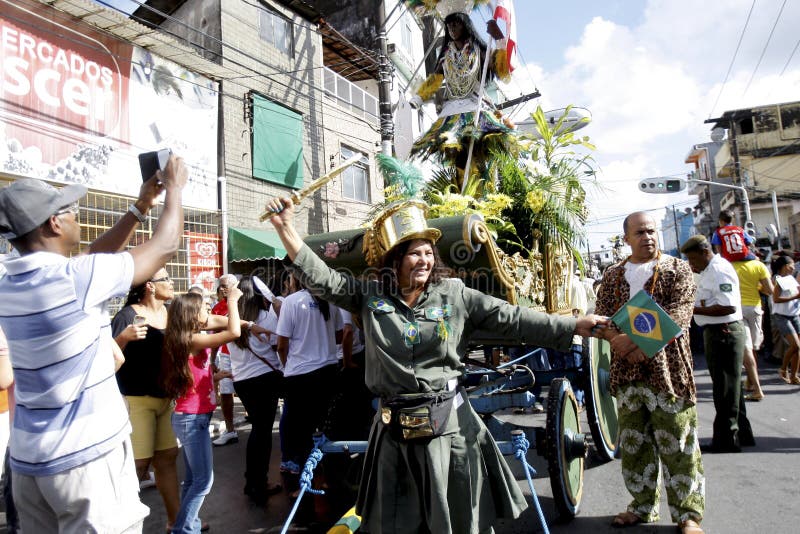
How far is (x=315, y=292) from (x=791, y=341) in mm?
7748

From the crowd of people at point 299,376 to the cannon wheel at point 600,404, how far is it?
899 millimetres

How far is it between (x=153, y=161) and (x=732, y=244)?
22.3ft

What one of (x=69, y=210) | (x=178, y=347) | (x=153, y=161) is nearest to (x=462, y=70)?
(x=178, y=347)

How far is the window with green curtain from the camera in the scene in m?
13.1

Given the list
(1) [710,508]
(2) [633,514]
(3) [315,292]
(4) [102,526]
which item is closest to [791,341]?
(1) [710,508]

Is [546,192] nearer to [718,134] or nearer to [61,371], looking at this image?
[61,371]

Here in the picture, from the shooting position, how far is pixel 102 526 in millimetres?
1770

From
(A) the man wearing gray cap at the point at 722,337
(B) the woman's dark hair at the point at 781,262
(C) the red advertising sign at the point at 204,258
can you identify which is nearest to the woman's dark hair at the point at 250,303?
(A) the man wearing gray cap at the point at 722,337

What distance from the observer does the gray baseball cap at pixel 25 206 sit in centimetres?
179

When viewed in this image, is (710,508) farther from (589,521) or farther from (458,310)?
(458,310)

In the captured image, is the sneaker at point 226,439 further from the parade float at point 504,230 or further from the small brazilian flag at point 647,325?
the small brazilian flag at point 647,325

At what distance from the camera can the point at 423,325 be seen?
7.61 feet

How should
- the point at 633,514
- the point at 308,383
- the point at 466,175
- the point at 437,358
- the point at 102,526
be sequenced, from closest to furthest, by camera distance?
1. the point at 102,526
2. the point at 437,358
3. the point at 633,514
4. the point at 308,383
5. the point at 466,175

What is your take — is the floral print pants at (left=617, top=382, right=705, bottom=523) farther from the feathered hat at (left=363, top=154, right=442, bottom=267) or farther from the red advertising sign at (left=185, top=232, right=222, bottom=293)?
the red advertising sign at (left=185, top=232, right=222, bottom=293)
